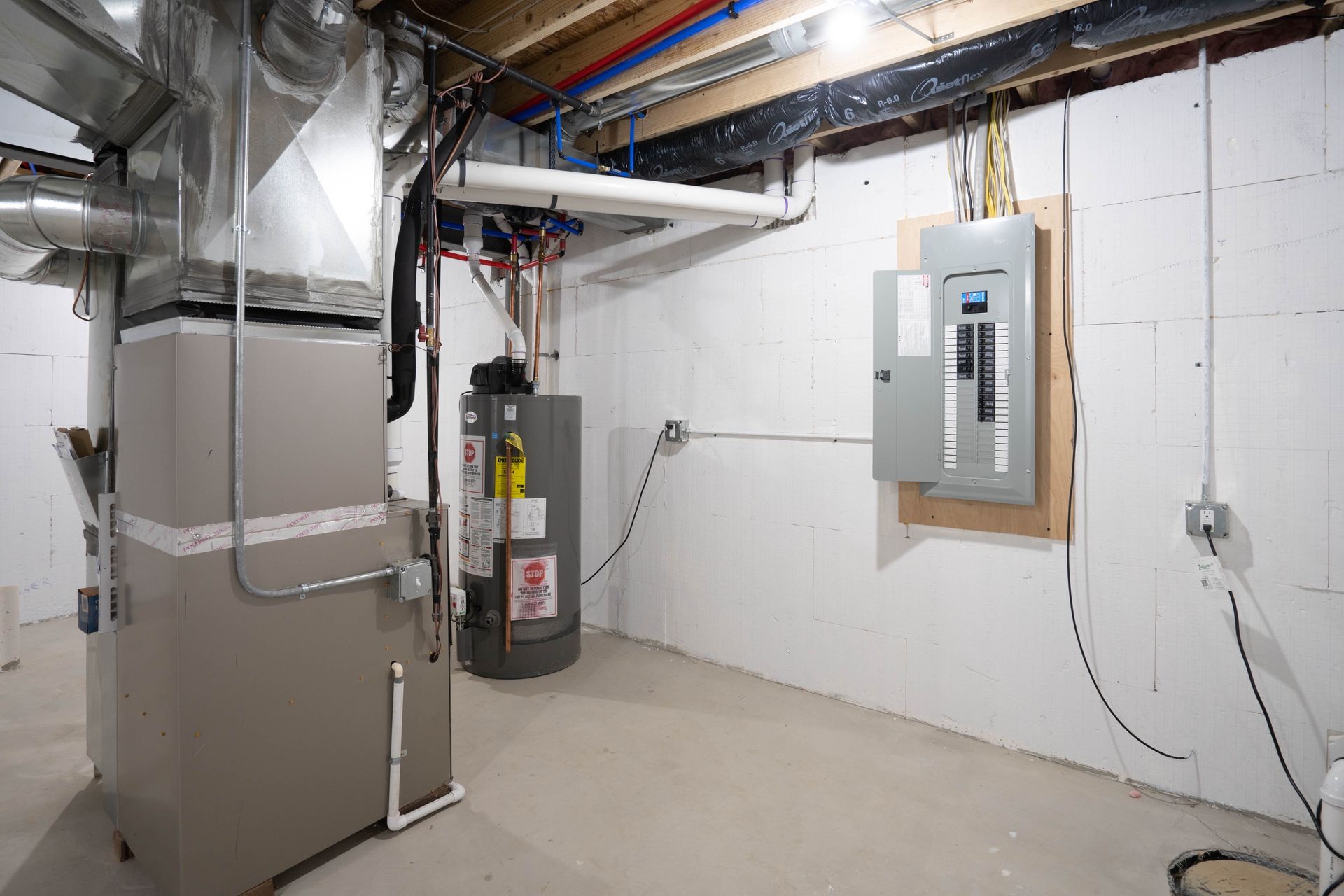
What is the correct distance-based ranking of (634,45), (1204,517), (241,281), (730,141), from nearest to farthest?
1. (241,281)
2. (1204,517)
3. (634,45)
4. (730,141)

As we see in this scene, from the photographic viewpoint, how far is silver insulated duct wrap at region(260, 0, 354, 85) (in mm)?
1589

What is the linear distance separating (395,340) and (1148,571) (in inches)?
101

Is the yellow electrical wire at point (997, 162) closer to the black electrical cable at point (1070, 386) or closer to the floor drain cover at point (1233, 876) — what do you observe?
the black electrical cable at point (1070, 386)

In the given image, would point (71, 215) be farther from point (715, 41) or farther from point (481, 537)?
point (715, 41)

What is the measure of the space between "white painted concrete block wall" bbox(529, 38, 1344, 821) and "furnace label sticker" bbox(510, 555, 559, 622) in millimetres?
674

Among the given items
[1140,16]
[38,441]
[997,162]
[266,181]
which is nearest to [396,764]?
[266,181]

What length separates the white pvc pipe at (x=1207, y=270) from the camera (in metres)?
2.08

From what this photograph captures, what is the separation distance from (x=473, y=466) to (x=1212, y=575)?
2.76 metres

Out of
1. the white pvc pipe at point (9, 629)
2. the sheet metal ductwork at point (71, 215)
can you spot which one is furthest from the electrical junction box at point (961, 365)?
the white pvc pipe at point (9, 629)

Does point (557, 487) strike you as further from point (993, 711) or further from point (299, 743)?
point (993, 711)

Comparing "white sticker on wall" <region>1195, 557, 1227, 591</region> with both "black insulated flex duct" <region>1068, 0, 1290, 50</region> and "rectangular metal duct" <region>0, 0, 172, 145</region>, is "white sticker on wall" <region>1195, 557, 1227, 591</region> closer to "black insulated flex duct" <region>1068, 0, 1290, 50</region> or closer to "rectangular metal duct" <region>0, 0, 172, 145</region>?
"black insulated flex duct" <region>1068, 0, 1290, 50</region>

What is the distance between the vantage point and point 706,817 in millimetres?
2051

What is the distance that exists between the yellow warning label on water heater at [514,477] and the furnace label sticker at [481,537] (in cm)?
8

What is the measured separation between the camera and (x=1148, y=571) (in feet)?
7.20
